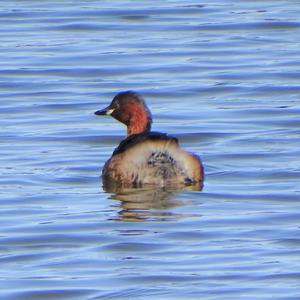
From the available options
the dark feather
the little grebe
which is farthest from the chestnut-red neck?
the dark feather

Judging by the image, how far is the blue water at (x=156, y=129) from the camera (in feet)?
31.9

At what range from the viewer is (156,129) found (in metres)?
15.2

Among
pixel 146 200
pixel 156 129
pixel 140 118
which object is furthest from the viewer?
pixel 156 129

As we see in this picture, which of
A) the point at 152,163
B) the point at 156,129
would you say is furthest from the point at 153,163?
the point at 156,129

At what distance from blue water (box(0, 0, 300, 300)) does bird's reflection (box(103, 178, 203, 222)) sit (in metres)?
0.02

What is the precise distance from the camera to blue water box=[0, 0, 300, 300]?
9.73 m

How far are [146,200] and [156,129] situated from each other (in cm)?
316

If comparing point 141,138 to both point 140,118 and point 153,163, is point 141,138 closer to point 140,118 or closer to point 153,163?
point 153,163

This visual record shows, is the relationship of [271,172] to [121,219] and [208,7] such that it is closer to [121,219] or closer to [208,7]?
[121,219]

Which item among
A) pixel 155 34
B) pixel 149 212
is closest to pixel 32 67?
pixel 155 34

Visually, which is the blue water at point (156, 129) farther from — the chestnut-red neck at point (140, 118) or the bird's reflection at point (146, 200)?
the chestnut-red neck at point (140, 118)

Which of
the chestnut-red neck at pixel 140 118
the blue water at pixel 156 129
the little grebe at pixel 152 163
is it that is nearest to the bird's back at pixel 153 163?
the little grebe at pixel 152 163

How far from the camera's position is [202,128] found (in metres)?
15.1

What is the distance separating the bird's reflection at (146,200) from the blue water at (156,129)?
0.07 ft
